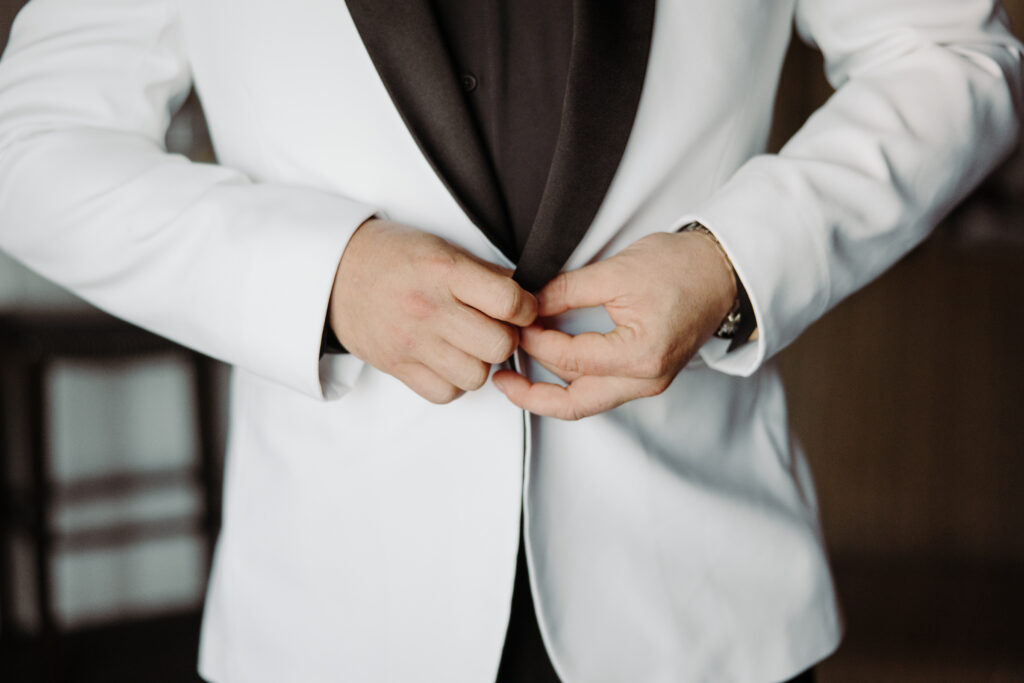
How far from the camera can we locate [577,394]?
0.70 m

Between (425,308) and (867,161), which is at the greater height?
(867,161)

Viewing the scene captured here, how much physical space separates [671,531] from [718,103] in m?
0.40

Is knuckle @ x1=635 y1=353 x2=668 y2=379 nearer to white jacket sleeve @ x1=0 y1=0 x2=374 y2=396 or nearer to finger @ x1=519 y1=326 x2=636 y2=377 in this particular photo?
finger @ x1=519 y1=326 x2=636 y2=377

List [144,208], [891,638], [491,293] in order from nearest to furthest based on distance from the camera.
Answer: [491,293] → [144,208] → [891,638]

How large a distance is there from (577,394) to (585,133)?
0.72ft

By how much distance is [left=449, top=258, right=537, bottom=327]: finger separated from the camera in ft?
2.14

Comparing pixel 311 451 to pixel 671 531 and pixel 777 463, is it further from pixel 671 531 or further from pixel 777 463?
pixel 777 463

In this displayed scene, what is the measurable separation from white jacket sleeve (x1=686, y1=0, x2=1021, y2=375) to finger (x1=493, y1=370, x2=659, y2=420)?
0.14 meters

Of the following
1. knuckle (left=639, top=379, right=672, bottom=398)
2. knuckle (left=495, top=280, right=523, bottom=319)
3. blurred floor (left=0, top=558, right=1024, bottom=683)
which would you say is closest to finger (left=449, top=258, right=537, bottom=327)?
knuckle (left=495, top=280, right=523, bottom=319)

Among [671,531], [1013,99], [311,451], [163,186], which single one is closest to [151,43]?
[163,186]

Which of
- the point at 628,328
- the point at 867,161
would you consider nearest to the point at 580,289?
the point at 628,328

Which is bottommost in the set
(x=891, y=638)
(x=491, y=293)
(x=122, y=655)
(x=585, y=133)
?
(x=122, y=655)

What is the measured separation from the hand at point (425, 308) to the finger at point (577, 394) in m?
0.04

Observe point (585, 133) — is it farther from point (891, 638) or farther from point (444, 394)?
point (891, 638)
